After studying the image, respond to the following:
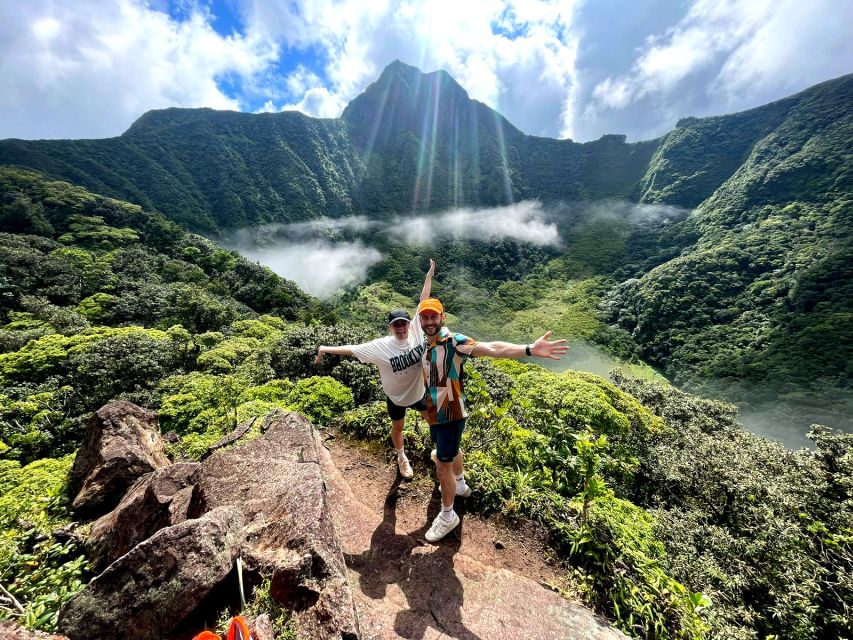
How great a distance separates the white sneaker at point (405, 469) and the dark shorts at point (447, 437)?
156cm

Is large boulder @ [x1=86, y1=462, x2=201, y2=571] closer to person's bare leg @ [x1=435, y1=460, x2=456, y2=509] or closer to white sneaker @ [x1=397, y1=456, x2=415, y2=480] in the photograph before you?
white sneaker @ [x1=397, y1=456, x2=415, y2=480]

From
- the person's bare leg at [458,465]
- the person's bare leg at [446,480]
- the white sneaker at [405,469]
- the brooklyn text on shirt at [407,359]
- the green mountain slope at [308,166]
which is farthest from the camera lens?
the green mountain slope at [308,166]

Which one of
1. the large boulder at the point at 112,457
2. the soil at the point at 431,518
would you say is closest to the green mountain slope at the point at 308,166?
the large boulder at the point at 112,457

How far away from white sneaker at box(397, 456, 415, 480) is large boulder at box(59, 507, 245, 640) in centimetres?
256

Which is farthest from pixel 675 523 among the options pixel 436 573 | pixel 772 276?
pixel 772 276

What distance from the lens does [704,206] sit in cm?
13338

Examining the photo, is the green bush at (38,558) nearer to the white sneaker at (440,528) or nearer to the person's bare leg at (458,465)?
the white sneaker at (440,528)

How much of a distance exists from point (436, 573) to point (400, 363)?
2323 mm

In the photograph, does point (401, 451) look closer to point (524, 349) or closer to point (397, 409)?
point (397, 409)

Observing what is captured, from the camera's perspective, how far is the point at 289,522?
3.30m

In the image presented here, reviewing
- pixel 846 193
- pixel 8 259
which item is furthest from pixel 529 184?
pixel 8 259

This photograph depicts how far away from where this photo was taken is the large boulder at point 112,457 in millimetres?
4926

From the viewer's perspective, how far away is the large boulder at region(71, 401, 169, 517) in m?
4.93

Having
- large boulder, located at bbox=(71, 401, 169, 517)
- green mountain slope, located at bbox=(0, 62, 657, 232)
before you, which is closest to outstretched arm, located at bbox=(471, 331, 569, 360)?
large boulder, located at bbox=(71, 401, 169, 517)
